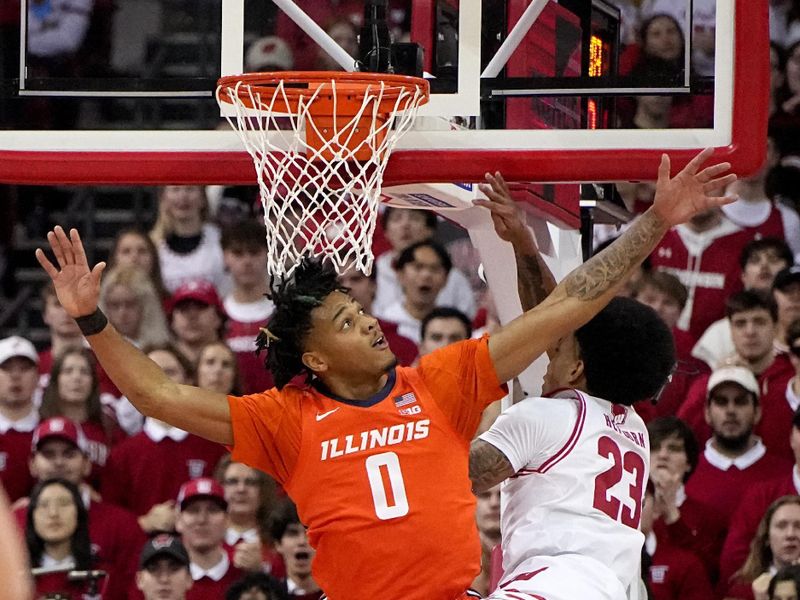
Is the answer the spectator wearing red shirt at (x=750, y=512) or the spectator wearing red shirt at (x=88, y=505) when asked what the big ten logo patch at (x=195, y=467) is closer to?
the spectator wearing red shirt at (x=88, y=505)

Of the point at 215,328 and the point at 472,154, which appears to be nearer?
the point at 472,154

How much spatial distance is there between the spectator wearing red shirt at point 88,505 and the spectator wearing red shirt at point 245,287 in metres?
1.11

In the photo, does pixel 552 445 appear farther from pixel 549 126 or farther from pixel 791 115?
pixel 791 115

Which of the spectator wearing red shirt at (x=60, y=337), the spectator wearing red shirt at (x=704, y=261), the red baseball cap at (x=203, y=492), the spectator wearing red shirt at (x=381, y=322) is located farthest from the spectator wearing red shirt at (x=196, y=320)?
the spectator wearing red shirt at (x=704, y=261)

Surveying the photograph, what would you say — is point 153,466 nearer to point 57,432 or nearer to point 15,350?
point 57,432

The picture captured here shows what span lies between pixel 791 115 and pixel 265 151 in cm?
487

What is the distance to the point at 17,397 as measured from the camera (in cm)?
737

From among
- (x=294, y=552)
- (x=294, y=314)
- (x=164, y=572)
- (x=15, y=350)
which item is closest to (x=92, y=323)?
(x=294, y=314)

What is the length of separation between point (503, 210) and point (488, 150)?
183mm

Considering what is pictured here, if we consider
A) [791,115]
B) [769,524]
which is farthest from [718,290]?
[769,524]

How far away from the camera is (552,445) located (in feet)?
13.8

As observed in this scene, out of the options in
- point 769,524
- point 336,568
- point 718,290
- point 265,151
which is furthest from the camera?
point 718,290

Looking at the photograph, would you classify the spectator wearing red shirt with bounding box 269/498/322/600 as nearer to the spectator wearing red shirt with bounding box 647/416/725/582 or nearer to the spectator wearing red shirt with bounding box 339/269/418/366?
the spectator wearing red shirt with bounding box 339/269/418/366

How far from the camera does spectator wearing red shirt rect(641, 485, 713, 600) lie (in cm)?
648
